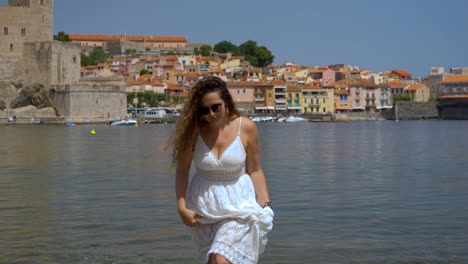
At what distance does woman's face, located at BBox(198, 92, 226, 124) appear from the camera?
12.9 feet

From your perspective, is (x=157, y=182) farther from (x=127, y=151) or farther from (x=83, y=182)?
(x=127, y=151)

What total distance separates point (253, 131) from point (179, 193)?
0.46m

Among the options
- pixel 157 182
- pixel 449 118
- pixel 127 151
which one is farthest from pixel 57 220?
pixel 449 118

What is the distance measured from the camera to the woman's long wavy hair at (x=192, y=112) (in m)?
3.95

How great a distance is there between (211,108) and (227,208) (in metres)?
0.47

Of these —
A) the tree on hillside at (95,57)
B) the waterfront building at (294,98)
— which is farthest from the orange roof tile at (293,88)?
the tree on hillside at (95,57)

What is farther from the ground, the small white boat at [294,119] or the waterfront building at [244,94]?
the waterfront building at [244,94]

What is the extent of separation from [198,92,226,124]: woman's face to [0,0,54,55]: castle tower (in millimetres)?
47821

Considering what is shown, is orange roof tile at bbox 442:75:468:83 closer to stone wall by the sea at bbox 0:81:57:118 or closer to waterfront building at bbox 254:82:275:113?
waterfront building at bbox 254:82:275:113

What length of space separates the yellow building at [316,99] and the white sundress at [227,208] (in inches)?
3078

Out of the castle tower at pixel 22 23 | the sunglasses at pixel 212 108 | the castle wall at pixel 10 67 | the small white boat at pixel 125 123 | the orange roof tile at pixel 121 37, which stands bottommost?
the small white boat at pixel 125 123

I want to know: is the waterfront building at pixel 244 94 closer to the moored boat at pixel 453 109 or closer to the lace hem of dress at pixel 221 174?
the moored boat at pixel 453 109

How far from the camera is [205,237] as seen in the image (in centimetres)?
400

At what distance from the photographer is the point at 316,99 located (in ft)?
268
